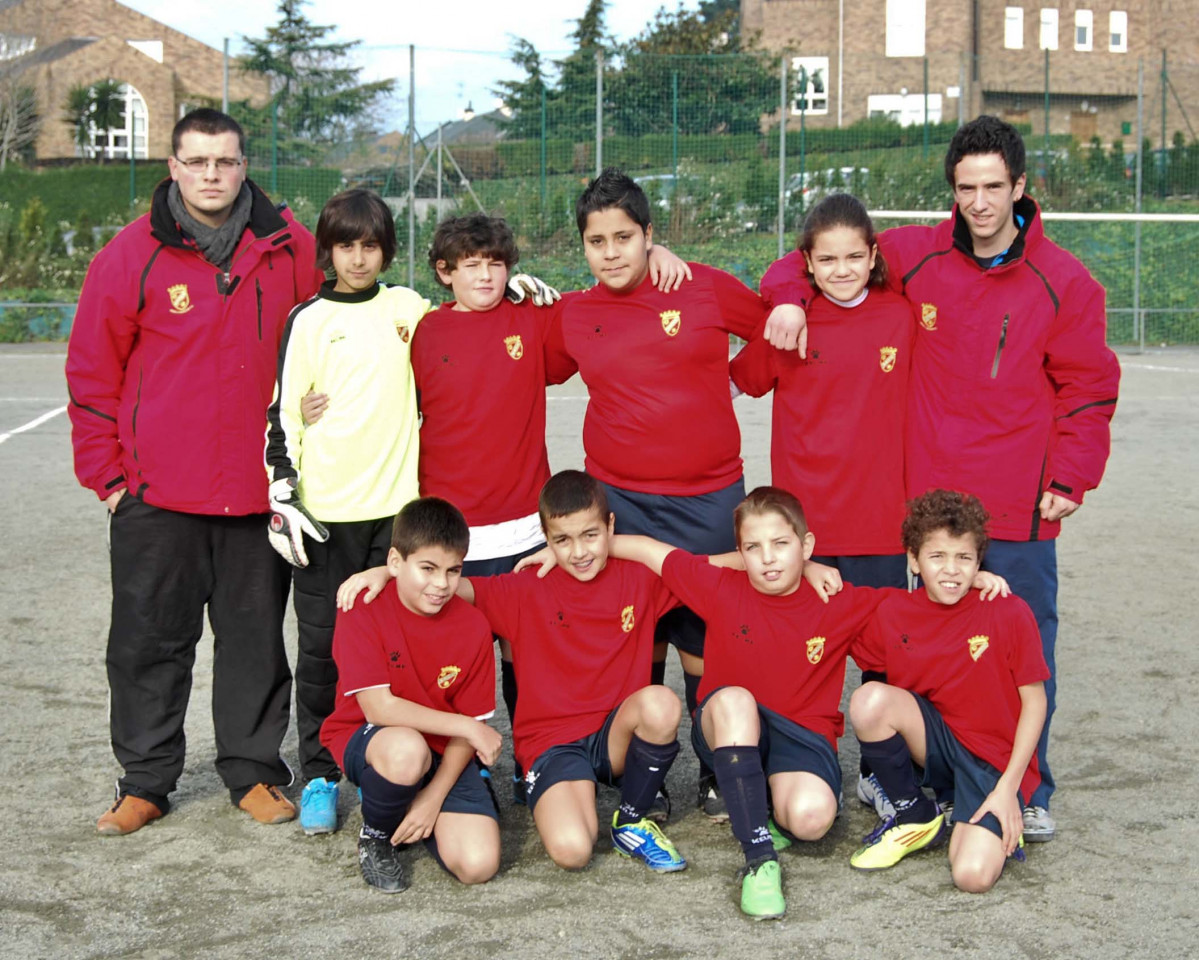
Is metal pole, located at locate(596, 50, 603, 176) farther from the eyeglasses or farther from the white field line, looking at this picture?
the eyeglasses

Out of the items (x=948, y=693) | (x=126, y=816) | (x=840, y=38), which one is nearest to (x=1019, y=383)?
(x=948, y=693)

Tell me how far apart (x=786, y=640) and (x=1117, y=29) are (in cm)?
4097

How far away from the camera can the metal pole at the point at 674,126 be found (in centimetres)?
1922

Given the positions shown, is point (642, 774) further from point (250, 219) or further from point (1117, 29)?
point (1117, 29)

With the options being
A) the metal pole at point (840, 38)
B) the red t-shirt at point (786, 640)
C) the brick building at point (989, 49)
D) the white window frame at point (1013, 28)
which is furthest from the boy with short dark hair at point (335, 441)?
the white window frame at point (1013, 28)

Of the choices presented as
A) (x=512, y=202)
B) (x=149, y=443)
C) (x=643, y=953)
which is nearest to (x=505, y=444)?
(x=149, y=443)

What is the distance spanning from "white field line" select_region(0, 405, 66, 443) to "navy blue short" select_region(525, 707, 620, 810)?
8.59m

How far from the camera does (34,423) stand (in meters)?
12.2

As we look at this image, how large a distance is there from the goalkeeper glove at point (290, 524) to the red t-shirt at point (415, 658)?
261 mm

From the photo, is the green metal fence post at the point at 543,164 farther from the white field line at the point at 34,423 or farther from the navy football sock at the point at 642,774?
the navy football sock at the point at 642,774

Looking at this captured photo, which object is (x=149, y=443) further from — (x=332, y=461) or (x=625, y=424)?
(x=625, y=424)

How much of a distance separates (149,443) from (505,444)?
107cm

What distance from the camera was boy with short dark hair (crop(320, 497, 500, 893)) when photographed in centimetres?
384

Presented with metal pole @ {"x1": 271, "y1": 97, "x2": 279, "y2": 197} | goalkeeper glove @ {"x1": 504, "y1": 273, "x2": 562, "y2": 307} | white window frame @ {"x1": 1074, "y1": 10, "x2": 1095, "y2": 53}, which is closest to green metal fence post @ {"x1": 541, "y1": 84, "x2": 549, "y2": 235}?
metal pole @ {"x1": 271, "y1": 97, "x2": 279, "y2": 197}
